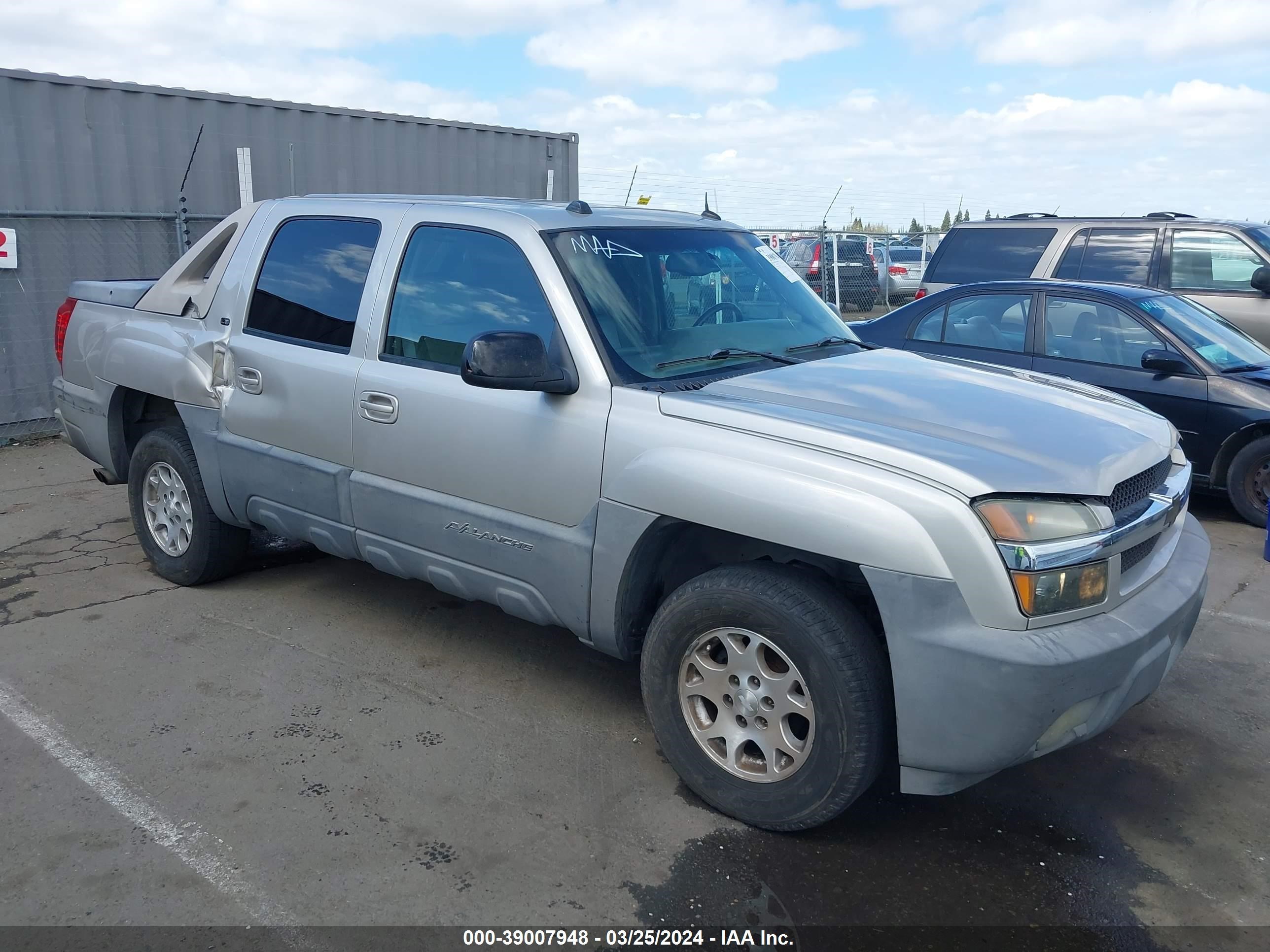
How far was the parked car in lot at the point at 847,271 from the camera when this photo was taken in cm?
1886

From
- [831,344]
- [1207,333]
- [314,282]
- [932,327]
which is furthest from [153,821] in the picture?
[1207,333]

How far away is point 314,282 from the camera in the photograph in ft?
14.9

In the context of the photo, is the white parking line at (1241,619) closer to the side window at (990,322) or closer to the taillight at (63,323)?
the side window at (990,322)

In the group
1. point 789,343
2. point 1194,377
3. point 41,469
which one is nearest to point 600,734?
point 789,343

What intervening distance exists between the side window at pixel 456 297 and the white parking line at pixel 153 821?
1.83m

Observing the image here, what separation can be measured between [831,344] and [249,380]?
2.62 m

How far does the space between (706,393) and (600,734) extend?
1.41 m

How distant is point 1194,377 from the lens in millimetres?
6840

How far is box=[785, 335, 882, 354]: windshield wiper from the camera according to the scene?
164 inches

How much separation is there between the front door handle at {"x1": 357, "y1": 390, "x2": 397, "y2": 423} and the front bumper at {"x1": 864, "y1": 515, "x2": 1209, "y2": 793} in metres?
2.08

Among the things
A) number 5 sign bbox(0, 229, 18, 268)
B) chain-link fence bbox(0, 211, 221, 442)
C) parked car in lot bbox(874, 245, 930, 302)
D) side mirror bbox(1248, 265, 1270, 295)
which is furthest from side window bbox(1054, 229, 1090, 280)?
parked car in lot bbox(874, 245, 930, 302)

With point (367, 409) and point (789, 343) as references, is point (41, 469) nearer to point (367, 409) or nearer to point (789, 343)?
point (367, 409)

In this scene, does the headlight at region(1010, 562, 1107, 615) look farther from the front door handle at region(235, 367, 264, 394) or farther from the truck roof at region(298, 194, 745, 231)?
the front door handle at region(235, 367, 264, 394)

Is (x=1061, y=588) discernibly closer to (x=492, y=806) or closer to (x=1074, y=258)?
(x=492, y=806)
